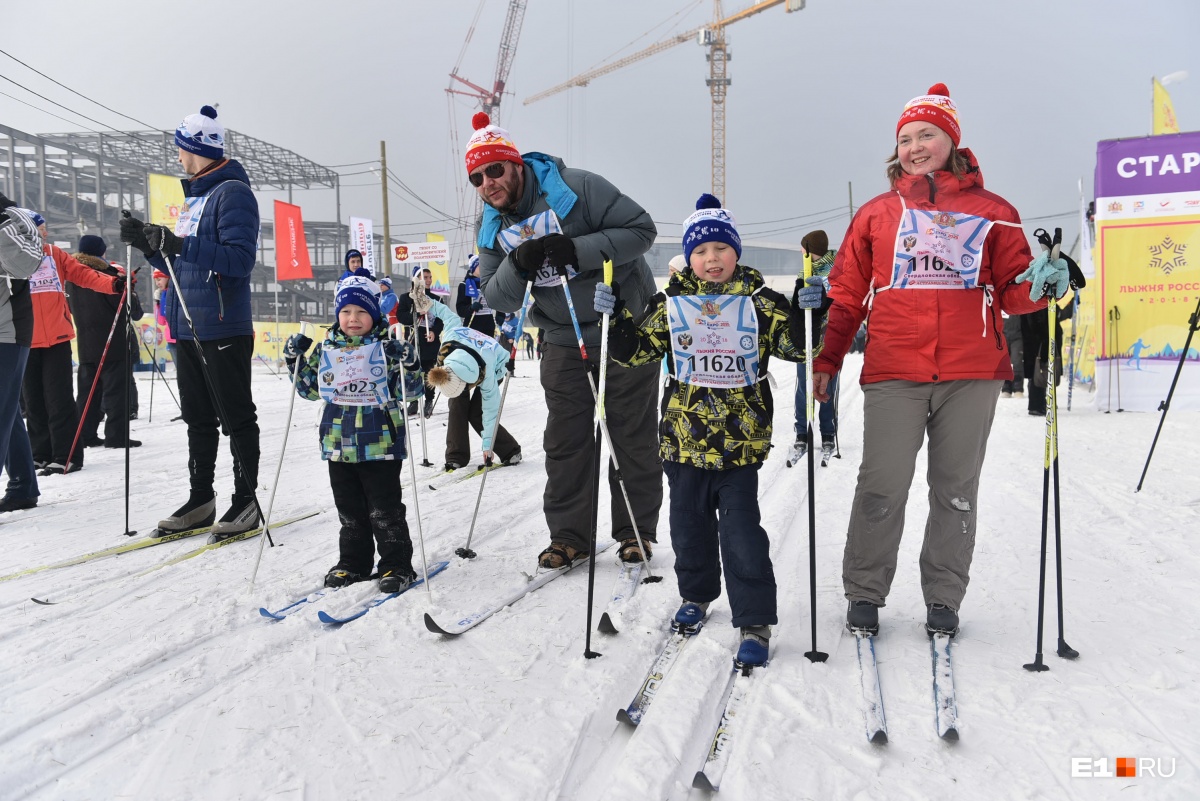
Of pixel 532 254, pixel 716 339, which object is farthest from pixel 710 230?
pixel 532 254

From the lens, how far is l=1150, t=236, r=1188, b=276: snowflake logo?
6836mm

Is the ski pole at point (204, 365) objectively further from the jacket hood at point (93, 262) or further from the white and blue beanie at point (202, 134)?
the jacket hood at point (93, 262)

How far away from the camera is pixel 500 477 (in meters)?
6.07

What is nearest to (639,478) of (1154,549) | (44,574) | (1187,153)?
(1154,549)

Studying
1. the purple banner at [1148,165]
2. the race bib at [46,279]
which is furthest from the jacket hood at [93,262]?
the purple banner at [1148,165]

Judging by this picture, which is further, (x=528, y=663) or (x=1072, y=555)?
(x=1072, y=555)

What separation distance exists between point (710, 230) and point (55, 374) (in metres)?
6.06

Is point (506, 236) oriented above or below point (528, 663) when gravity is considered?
above

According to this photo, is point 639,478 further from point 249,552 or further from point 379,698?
point 249,552

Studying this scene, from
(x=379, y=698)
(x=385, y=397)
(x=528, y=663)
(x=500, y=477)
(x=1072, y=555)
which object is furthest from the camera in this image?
(x=500, y=477)

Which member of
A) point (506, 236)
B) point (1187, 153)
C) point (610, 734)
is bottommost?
point (610, 734)

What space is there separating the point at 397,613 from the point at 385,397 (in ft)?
3.31

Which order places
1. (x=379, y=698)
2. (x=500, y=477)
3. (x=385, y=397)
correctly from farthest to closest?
(x=500, y=477), (x=385, y=397), (x=379, y=698)

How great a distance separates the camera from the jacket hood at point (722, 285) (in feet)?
9.23
